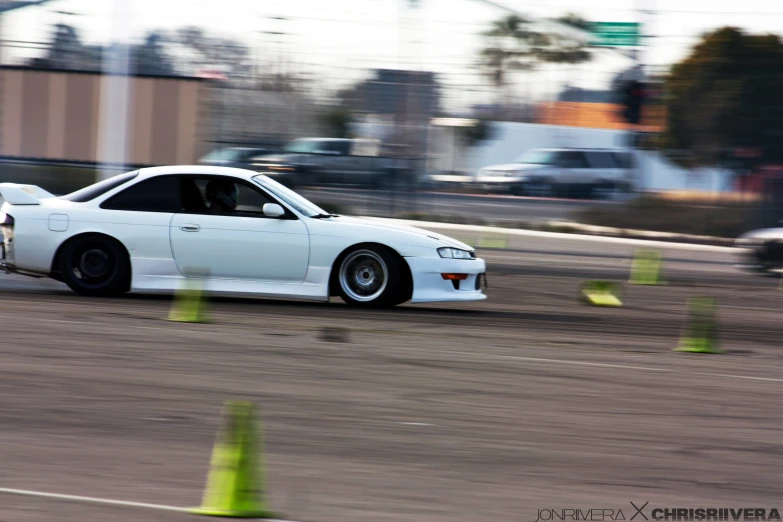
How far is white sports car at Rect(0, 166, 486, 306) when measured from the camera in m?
10.2

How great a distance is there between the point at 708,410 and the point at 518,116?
20.9m

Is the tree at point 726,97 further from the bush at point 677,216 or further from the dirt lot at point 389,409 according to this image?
the dirt lot at point 389,409

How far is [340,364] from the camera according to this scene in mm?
7652

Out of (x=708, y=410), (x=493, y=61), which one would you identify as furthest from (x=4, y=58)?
(x=708, y=410)

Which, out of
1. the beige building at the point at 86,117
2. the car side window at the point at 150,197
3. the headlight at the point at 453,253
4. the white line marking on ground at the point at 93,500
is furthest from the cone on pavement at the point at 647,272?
the white line marking on ground at the point at 93,500

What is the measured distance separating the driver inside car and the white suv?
16.3m

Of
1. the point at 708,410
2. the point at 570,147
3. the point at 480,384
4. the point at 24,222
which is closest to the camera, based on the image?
the point at 708,410

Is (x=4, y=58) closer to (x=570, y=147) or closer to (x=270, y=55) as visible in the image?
(x=270, y=55)

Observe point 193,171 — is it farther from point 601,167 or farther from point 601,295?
point 601,167

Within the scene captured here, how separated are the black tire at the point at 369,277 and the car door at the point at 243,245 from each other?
0.40 metres

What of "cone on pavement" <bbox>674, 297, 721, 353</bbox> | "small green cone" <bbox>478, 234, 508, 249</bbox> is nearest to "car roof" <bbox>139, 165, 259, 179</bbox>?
"cone on pavement" <bbox>674, 297, 721, 353</bbox>

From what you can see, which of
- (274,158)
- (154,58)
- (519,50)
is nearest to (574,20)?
(519,50)

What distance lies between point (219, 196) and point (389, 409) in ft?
15.6

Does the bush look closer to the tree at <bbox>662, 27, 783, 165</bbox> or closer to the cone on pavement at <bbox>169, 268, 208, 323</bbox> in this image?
the tree at <bbox>662, 27, 783, 165</bbox>
